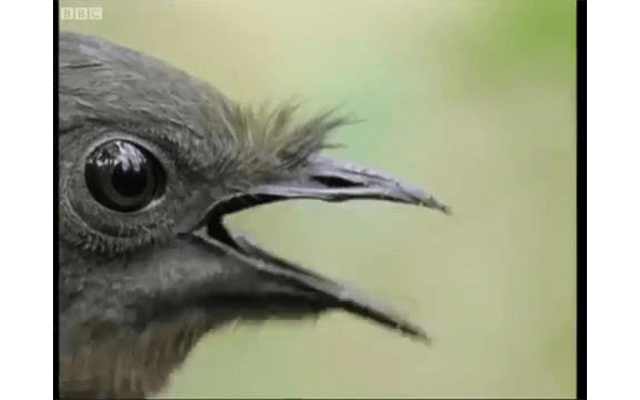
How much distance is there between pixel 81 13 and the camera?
1.30 m

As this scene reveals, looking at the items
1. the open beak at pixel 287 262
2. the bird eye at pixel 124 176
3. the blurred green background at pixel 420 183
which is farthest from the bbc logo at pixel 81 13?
the open beak at pixel 287 262

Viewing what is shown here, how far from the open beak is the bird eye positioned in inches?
3.3

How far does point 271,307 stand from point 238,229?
12cm

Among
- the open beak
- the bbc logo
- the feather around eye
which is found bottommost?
the open beak

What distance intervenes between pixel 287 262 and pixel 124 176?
0.87ft

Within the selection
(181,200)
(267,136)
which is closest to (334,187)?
(267,136)

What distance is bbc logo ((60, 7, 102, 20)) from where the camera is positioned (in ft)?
4.25

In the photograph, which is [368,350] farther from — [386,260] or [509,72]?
[509,72]

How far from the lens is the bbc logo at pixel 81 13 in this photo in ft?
4.25

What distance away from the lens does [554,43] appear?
4.21 feet

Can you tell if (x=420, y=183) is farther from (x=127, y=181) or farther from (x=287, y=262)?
(x=127, y=181)

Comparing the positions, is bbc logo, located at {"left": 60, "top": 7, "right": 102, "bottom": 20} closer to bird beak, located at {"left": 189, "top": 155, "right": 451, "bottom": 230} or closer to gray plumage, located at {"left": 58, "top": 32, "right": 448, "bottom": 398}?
gray plumage, located at {"left": 58, "top": 32, "right": 448, "bottom": 398}

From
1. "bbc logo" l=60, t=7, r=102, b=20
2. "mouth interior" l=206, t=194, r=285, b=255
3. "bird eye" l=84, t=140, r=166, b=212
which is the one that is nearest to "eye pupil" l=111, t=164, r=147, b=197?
"bird eye" l=84, t=140, r=166, b=212

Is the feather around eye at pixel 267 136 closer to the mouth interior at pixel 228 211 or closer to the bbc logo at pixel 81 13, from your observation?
the mouth interior at pixel 228 211
